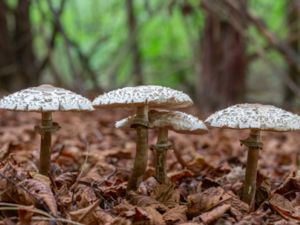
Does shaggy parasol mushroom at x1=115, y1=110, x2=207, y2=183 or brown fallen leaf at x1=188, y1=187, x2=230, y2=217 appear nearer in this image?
brown fallen leaf at x1=188, y1=187, x2=230, y2=217

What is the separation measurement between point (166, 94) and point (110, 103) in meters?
0.27

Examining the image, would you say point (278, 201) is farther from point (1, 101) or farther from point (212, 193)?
point (1, 101)

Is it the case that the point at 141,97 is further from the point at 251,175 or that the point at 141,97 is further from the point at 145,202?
the point at 251,175

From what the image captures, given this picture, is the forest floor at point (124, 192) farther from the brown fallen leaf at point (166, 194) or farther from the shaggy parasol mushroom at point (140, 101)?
the shaggy parasol mushroom at point (140, 101)

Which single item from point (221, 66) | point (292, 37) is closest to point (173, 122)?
point (221, 66)

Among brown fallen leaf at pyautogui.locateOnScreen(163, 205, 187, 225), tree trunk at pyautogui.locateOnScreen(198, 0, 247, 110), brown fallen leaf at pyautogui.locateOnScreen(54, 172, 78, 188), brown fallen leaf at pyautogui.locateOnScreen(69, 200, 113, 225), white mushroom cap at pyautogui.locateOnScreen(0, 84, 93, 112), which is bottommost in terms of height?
brown fallen leaf at pyautogui.locateOnScreen(163, 205, 187, 225)

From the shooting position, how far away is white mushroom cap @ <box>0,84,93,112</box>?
2.41 m

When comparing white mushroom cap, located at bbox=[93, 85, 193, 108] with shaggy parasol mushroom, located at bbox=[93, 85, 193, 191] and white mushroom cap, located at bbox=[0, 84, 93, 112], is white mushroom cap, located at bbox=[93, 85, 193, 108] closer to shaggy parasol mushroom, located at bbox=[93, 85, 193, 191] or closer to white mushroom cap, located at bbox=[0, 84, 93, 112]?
shaggy parasol mushroom, located at bbox=[93, 85, 193, 191]

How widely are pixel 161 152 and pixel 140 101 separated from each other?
0.56 m

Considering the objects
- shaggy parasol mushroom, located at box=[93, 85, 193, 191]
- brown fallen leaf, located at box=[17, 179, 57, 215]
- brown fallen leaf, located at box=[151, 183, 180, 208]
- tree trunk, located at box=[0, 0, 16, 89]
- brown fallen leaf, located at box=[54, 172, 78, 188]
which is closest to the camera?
brown fallen leaf, located at box=[17, 179, 57, 215]

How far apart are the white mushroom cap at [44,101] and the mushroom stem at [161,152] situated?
1.57 ft

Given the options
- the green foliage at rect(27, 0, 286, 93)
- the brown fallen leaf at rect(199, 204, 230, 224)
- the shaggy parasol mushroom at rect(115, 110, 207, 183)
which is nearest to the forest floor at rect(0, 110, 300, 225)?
the brown fallen leaf at rect(199, 204, 230, 224)

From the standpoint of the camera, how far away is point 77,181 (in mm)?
2889

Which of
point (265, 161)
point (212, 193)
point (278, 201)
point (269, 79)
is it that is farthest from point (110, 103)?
point (269, 79)
